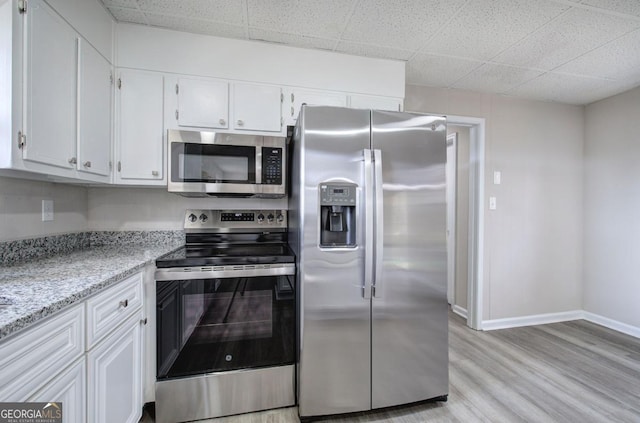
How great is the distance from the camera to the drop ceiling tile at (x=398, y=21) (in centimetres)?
162

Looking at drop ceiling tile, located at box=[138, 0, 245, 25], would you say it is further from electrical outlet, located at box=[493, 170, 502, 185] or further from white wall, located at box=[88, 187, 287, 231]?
electrical outlet, located at box=[493, 170, 502, 185]

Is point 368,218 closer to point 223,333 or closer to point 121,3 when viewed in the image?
point 223,333

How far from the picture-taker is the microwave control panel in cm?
187

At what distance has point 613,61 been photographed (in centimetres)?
220

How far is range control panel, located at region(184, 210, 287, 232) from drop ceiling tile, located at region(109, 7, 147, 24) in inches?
52.0

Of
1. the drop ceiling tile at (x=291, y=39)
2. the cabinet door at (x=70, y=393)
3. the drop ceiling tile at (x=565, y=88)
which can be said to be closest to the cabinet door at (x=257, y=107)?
the drop ceiling tile at (x=291, y=39)

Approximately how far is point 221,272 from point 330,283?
633mm

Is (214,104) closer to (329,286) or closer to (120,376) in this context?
(329,286)

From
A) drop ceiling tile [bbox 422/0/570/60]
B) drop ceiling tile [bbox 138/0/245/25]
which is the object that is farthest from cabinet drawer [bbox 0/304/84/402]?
drop ceiling tile [bbox 422/0/570/60]

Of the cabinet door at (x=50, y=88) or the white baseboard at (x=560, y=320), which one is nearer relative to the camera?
the cabinet door at (x=50, y=88)

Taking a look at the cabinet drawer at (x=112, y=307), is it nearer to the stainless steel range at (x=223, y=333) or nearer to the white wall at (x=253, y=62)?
the stainless steel range at (x=223, y=333)

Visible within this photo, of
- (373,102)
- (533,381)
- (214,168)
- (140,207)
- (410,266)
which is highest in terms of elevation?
(373,102)

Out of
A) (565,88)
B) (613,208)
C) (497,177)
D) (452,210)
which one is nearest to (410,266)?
(497,177)

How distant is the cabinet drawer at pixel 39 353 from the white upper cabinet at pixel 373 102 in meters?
2.03
